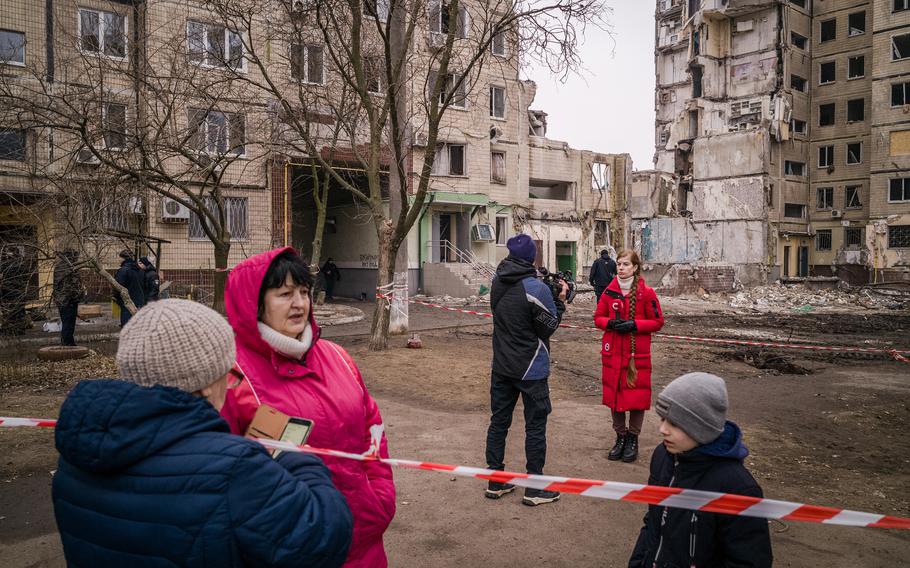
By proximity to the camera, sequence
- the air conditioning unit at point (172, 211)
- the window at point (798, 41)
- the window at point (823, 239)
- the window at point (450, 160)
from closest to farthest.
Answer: the air conditioning unit at point (172, 211), the window at point (450, 160), the window at point (823, 239), the window at point (798, 41)

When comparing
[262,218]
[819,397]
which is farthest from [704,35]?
[819,397]

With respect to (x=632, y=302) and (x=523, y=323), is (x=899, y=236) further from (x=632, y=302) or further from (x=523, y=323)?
(x=523, y=323)

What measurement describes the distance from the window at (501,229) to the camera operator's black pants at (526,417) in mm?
27622

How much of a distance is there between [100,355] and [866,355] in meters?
15.4

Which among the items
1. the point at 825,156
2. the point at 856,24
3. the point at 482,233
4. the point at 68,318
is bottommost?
the point at 68,318

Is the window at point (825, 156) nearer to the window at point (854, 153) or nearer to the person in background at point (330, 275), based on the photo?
the window at point (854, 153)

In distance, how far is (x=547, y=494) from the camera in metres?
5.00

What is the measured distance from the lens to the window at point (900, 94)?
4019 cm

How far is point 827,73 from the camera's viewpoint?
45438 mm

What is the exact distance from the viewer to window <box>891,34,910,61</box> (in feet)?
133

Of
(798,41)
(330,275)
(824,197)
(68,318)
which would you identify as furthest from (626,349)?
(798,41)

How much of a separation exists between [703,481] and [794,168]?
161 feet

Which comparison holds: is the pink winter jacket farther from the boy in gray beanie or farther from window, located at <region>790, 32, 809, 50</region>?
window, located at <region>790, 32, 809, 50</region>

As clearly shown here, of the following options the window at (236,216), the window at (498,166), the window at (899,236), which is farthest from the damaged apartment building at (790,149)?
the window at (236,216)
